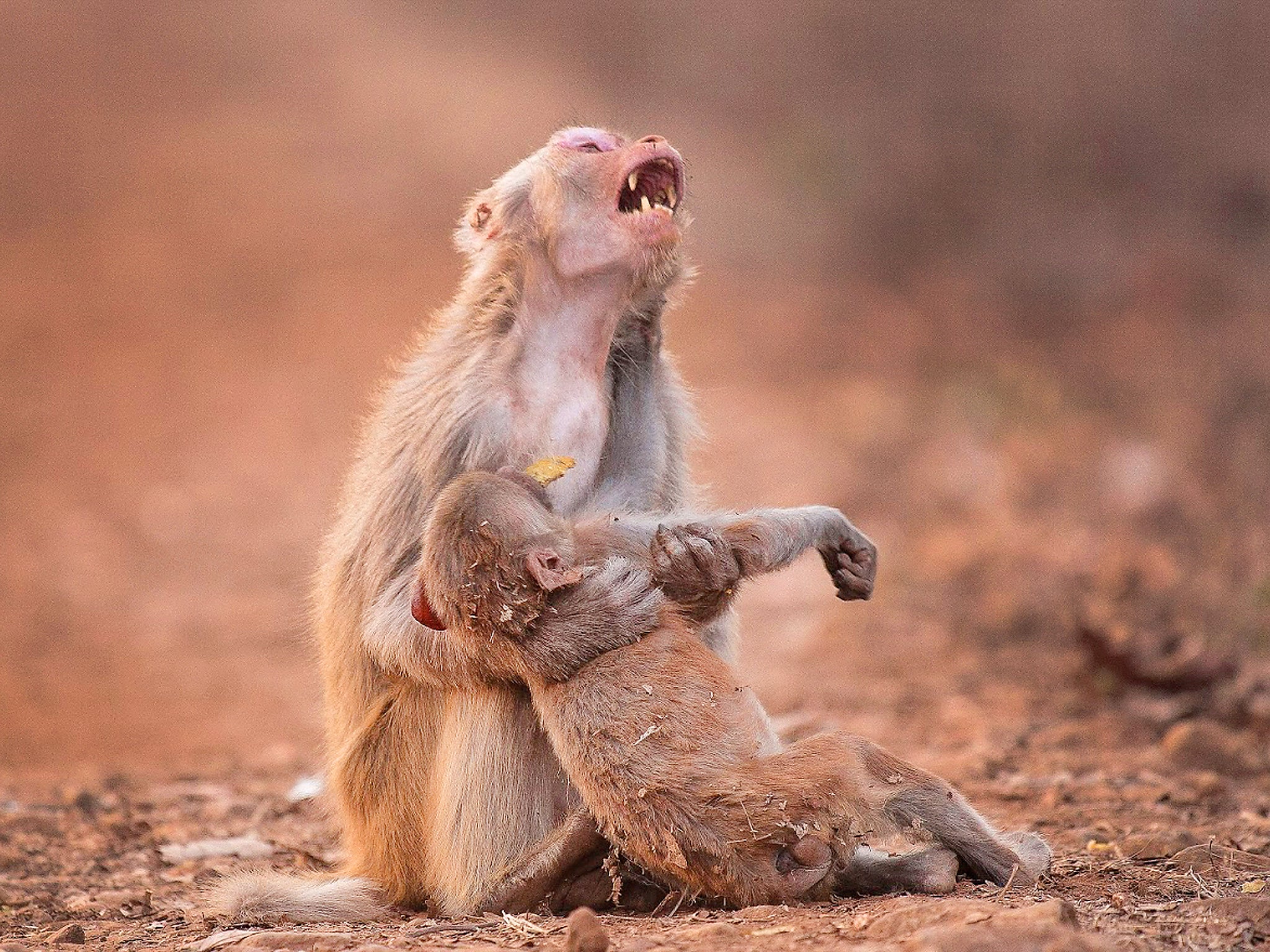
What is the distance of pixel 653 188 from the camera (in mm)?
5109

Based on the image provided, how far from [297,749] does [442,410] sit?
160 inches

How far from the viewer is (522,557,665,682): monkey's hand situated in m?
4.00

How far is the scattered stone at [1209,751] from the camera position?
6.20 m

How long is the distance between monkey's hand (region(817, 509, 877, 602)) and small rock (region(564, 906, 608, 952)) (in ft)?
5.13

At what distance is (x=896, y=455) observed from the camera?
39.0 feet

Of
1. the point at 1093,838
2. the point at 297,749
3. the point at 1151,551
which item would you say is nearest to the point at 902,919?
the point at 1093,838

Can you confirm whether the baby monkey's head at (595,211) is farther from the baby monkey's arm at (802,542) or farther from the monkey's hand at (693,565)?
the monkey's hand at (693,565)

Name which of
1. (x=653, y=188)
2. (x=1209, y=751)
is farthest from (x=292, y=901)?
(x=1209, y=751)

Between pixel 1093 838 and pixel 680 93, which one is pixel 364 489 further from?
pixel 680 93

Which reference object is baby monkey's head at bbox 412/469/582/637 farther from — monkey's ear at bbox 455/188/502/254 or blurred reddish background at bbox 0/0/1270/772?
blurred reddish background at bbox 0/0/1270/772

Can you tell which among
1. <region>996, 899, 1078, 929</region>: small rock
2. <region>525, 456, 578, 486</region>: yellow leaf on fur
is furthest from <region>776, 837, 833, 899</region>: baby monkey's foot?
<region>525, 456, 578, 486</region>: yellow leaf on fur

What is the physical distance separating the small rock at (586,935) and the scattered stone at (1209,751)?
350 cm

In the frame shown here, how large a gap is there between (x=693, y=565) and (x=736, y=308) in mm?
12246

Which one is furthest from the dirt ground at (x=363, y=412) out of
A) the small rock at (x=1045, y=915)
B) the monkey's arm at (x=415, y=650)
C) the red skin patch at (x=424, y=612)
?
the red skin patch at (x=424, y=612)
